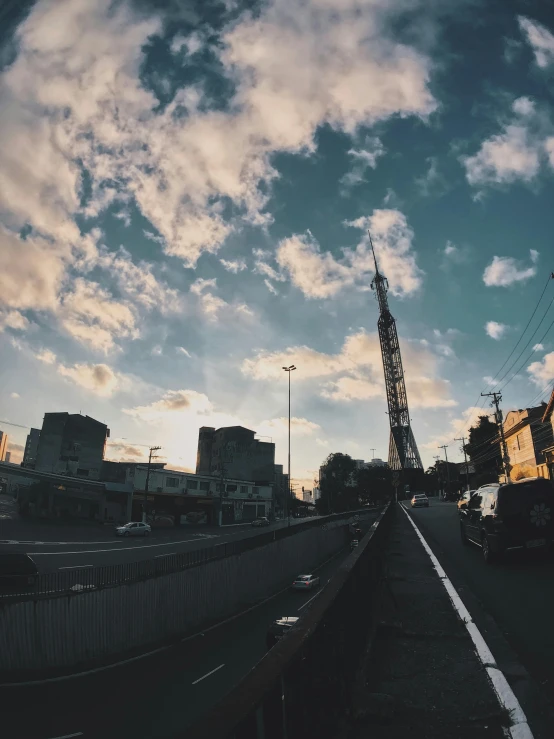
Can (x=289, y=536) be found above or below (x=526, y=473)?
below

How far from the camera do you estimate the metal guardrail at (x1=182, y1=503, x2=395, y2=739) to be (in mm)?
1736

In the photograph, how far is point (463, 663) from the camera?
4.18 meters

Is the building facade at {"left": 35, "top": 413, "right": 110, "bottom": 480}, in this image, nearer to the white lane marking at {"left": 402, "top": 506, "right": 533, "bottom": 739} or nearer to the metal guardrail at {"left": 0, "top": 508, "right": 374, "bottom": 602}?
the metal guardrail at {"left": 0, "top": 508, "right": 374, "bottom": 602}

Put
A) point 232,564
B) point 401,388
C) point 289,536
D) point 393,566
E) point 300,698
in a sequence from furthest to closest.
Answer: point 401,388 < point 289,536 < point 232,564 < point 393,566 < point 300,698

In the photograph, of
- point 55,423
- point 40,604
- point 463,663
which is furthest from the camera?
point 55,423

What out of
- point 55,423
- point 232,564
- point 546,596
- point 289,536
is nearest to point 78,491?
point 55,423

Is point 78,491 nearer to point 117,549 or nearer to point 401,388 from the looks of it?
point 117,549

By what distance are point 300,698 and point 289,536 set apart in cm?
3387

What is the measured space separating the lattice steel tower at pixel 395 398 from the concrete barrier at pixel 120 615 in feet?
237

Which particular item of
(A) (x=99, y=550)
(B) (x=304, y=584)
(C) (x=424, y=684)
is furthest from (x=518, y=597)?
(A) (x=99, y=550)

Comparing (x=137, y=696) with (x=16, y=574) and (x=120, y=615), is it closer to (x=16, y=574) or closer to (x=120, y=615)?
(x=120, y=615)

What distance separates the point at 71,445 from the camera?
256 ft

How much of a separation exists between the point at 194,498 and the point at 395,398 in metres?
52.7

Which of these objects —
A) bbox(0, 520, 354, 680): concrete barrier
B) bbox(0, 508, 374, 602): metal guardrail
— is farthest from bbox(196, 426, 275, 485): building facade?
bbox(0, 508, 374, 602): metal guardrail
